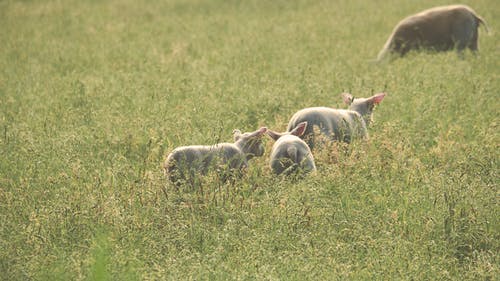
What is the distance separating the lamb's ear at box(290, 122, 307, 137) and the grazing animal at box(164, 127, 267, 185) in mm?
325

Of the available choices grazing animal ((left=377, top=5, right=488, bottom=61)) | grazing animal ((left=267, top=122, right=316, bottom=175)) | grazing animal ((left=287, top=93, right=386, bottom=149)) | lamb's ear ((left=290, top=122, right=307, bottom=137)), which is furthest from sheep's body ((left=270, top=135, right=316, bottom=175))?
grazing animal ((left=377, top=5, right=488, bottom=61))

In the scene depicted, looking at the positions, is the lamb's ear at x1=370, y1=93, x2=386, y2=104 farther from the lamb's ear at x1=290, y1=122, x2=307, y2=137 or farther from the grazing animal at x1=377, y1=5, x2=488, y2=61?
the grazing animal at x1=377, y1=5, x2=488, y2=61

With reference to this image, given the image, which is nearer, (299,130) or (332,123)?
(299,130)

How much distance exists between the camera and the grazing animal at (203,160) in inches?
189

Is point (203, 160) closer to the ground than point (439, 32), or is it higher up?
higher up

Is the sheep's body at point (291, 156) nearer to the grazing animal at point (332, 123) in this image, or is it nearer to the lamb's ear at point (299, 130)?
the lamb's ear at point (299, 130)

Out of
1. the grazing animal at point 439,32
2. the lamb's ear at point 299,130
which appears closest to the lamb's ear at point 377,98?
the lamb's ear at point 299,130

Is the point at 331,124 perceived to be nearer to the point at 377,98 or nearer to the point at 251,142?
the point at 377,98

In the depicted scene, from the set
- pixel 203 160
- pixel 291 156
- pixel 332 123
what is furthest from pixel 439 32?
pixel 203 160

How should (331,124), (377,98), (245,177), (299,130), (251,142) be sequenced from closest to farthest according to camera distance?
(245,177), (251,142), (299,130), (331,124), (377,98)

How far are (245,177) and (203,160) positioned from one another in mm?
346

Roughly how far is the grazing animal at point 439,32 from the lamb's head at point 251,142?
4806mm

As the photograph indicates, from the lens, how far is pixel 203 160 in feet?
16.2

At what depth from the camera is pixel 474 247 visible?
4.28m
